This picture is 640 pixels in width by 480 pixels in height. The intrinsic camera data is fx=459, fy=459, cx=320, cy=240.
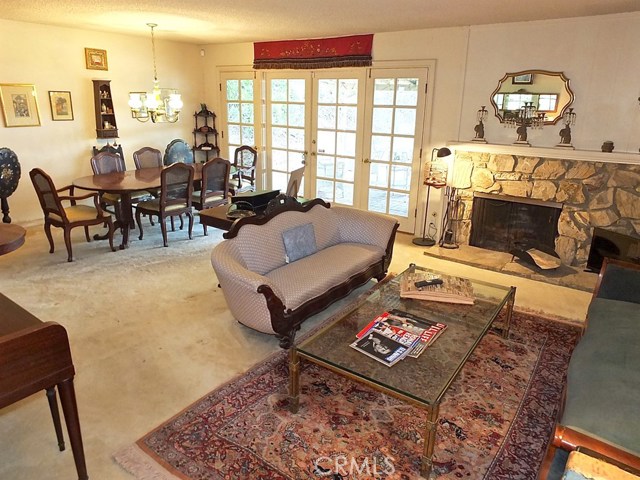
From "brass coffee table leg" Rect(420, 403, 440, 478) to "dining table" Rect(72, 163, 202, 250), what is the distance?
12.4 feet

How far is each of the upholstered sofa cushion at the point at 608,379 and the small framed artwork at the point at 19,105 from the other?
606 cm

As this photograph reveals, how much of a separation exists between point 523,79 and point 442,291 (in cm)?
281

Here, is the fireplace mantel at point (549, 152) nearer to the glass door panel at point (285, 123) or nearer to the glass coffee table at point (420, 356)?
the glass coffee table at point (420, 356)

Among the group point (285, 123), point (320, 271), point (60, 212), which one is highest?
point (285, 123)

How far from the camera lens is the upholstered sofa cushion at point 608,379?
1.77m

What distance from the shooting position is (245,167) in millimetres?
6535

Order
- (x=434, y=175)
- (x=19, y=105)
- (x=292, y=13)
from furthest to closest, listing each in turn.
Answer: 1. (x=19, y=105)
2. (x=434, y=175)
3. (x=292, y=13)

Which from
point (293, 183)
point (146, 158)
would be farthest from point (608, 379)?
point (146, 158)

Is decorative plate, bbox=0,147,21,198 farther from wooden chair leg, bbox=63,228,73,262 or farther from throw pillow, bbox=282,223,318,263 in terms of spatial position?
throw pillow, bbox=282,223,318,263

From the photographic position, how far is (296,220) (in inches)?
143

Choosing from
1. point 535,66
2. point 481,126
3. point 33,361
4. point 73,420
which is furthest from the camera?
point 481,126

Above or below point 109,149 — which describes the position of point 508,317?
below

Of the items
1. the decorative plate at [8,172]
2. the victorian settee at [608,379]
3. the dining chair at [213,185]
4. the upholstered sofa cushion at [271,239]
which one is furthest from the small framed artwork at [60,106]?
the victorian settee at [608,379]

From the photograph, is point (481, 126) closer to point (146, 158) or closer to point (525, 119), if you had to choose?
point (525, 119)
